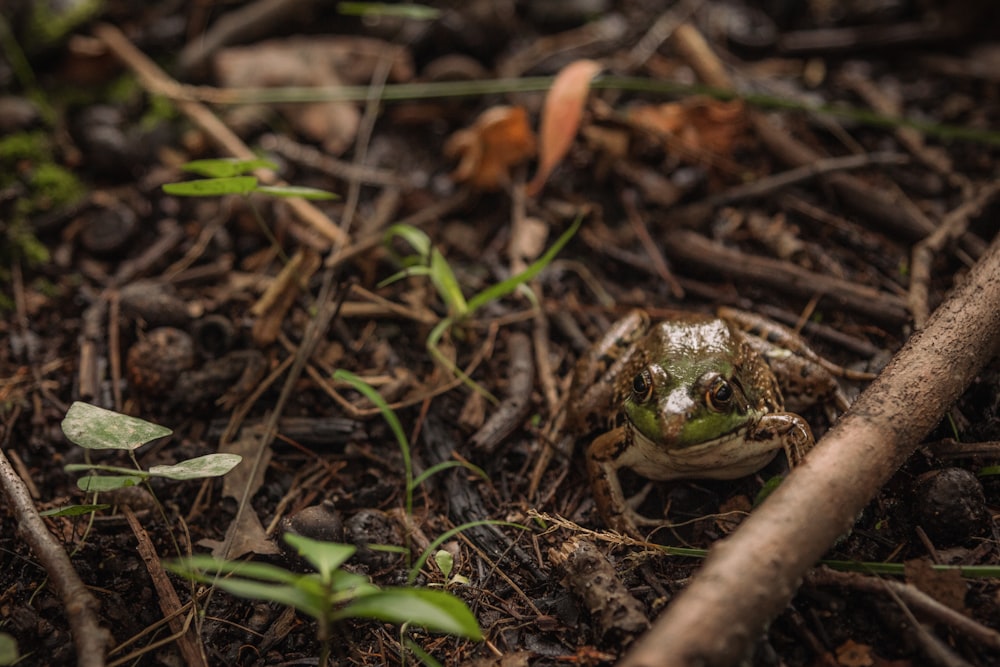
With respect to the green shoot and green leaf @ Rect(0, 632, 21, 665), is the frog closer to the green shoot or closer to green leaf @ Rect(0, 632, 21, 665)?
the green shoot

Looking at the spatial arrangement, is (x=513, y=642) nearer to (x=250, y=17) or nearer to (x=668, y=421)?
(x=668, y=421)

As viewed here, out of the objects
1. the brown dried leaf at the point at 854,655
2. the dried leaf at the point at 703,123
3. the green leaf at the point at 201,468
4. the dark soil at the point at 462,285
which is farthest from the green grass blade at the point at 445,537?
the dried leaf at the point at 703,123

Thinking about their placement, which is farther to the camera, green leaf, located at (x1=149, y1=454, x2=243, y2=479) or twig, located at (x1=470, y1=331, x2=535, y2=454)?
twig, located at (x1=470, y1=331, x2=535, y2=454)

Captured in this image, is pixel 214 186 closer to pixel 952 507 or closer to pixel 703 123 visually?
pixel 703 123

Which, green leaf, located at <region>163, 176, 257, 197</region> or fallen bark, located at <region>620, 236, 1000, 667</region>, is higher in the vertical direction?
green leaf, located at <region>163, 176, 257, 197</region>

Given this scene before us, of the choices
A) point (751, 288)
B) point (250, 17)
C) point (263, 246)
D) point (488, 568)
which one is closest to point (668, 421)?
point (488, 568)

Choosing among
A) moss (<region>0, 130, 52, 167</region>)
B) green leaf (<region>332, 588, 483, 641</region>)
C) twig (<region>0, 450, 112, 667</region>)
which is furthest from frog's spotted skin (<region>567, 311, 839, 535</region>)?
moss (<region>0, 130, 52, 167</region>)
